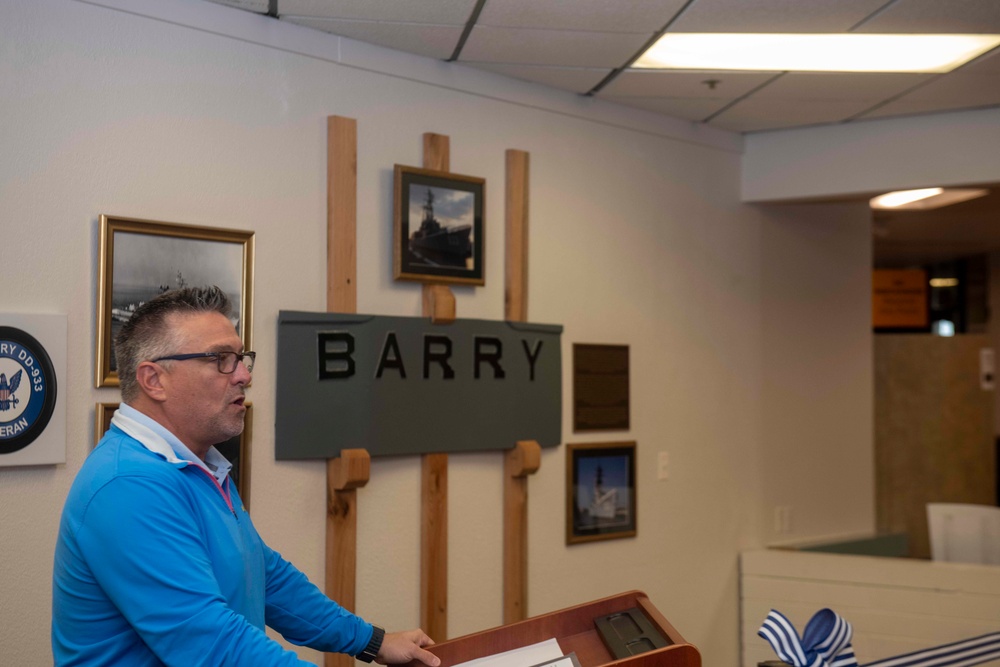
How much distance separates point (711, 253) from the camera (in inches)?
175

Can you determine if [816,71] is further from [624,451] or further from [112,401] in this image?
[112,401]

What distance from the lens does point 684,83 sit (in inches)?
147

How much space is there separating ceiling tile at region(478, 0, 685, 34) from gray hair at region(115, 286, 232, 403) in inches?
62.1

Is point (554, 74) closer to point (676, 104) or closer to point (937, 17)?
point (676, 104)

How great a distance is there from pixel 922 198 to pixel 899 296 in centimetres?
283

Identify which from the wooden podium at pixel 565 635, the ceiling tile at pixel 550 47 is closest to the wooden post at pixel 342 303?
the ceiling tile at pixel 550 47

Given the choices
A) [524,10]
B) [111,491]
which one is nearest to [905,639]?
[524,10]

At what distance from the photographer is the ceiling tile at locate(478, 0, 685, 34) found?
2922 mm

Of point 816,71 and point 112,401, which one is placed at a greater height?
point 816,71

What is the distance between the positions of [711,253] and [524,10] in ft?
6.09

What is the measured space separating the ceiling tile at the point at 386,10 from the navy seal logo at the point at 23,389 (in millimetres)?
1249

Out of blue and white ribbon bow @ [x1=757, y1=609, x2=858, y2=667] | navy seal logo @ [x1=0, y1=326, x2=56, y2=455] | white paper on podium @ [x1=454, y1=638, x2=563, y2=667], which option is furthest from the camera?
navy seal logo @ [x1=0, y1=326, x2=56, y2=455]

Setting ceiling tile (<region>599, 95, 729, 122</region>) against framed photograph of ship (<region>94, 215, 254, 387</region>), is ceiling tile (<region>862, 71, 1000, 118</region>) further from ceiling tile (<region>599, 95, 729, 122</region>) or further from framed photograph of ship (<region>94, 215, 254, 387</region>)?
framed photograph of ship (<region>94, 215, 254, 387</region>)

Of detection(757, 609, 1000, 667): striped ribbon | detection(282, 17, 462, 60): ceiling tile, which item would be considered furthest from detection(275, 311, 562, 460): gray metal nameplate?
detection(757, 609, 1000, 667): striped ribbon
